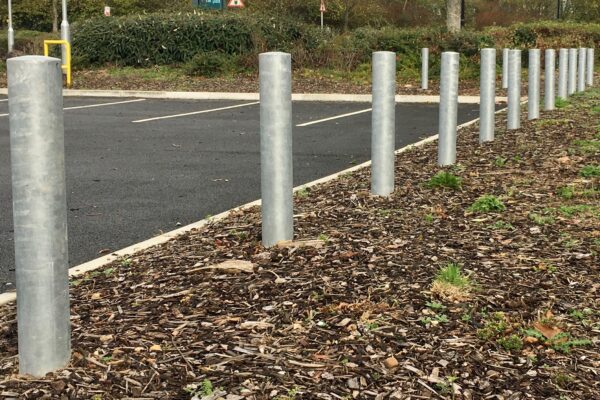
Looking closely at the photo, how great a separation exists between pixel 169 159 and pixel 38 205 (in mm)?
6917

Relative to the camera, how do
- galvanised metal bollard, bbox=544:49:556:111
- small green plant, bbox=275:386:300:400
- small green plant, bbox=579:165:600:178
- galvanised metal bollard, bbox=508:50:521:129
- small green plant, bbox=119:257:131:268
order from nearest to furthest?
small green plant, bbox=275:386:300:400
small green plant, bbox=119:257:131:268
small green plant, bbox=579:165:600:178
galvanised metal bollard, bbox=508:50:521:129
galvanised metal bollard, bbox=544:49:556:111

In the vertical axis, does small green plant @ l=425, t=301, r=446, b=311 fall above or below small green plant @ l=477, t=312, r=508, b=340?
above

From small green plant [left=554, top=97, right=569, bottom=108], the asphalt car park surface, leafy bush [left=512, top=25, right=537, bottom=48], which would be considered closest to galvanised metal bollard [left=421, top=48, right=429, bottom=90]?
the asphalt car park surface

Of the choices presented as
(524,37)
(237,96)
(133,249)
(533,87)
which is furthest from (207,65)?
(133,249)

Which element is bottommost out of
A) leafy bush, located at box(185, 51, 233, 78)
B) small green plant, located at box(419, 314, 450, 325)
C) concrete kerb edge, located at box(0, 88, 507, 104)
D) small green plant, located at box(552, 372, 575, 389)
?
concrete kerb edge, located at box(0, 88, 507, 104)

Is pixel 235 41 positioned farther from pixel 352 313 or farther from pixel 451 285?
pixel 352 313

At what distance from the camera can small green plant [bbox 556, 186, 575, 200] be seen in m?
6.68

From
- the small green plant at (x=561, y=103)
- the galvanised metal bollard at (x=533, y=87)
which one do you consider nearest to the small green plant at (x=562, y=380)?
the galvanised metal bollard at (x=533, y=87)

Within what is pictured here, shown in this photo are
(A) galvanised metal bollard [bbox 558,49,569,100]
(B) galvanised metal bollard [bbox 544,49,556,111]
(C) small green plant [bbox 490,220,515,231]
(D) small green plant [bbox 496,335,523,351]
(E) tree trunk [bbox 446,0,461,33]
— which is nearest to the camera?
(D) small green plant [bbox 496,335,523,351]

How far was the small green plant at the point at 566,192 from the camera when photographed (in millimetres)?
6676

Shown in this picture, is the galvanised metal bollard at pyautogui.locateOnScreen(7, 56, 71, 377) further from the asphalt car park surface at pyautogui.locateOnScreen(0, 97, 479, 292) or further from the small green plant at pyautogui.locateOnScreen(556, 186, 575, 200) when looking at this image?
the small green plant at pyautogui.locateOnScreen(556, 186, 575, 200)

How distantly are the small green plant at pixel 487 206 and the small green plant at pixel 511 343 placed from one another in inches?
98.9

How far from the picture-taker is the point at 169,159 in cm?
1027

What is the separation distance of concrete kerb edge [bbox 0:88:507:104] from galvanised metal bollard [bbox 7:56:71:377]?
16.7m
